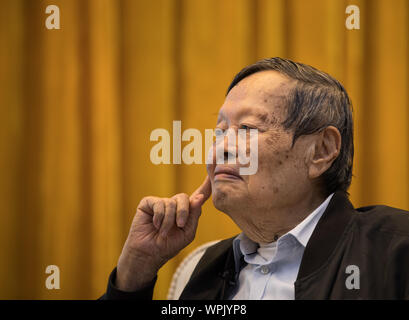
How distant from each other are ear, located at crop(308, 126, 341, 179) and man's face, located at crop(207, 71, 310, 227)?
0.08ft

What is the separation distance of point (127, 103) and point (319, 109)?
96 centimetres

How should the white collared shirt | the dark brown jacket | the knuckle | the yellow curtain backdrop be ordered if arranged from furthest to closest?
the yellow curtain backdrop → the knuckle → the white collared shirt → the dark brown jacket

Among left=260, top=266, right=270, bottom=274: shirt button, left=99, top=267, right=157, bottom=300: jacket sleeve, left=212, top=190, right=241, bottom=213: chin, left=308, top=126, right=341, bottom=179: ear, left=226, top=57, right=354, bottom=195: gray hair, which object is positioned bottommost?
left=99, top=267, right=157, bottom=300: jacket sleeve

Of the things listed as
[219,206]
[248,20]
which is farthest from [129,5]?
[219,206]

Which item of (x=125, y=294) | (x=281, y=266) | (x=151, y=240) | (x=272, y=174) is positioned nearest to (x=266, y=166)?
(x=272, y=174)

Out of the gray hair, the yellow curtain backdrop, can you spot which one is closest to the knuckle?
the gray hair

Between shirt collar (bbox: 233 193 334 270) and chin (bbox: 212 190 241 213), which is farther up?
chin (bbox: 212 190 241 213)

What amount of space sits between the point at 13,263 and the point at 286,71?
4.53 ft

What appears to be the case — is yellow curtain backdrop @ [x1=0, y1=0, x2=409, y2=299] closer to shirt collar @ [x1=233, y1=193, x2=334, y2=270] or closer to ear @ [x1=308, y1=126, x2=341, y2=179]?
shirt collar @ [x1=233, y1=193, x2=334, y2=270]

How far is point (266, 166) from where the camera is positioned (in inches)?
44.2

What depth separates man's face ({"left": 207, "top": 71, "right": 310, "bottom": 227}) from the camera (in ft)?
3.68

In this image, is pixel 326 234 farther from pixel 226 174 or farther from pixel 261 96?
pixel 261 96

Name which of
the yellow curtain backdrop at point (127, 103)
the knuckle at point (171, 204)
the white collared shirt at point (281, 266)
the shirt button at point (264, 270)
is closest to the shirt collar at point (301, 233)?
the white collared shirt at point (281, 266)

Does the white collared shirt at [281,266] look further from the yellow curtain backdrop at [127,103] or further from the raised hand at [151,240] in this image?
the yellow curtain backdrop at [127,103]
